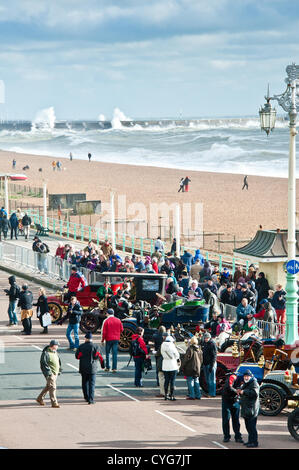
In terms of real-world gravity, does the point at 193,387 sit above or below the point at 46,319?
below

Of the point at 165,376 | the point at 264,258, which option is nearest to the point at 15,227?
the point at 264,258

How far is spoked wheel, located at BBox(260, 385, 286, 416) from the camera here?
574 inches

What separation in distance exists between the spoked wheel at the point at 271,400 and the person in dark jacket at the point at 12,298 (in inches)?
363

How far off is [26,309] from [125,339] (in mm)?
2982

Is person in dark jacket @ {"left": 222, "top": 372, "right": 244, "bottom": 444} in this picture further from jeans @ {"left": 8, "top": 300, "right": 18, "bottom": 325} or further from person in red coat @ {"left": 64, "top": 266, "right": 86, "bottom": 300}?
jeans @ {"left": 8, "top": 300, "right": 18, "bottom": 325}

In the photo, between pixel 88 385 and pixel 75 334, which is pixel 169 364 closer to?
pixel 88 385

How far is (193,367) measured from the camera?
1552 centimetres

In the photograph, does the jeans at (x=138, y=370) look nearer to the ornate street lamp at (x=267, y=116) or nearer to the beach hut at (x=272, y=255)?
the ornate street lamp at (x=267, y=116)

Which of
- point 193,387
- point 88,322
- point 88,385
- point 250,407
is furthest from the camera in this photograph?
point 88,322

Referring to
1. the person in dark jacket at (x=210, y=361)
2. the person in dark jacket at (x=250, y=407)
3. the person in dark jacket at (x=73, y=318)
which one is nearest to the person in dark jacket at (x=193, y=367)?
the person in dark jacket at (x=210, y=361)

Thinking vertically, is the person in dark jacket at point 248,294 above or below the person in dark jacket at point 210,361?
above

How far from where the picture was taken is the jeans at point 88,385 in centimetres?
1523

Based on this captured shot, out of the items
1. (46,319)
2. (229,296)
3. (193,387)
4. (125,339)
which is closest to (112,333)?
(125,339)
